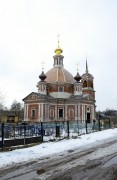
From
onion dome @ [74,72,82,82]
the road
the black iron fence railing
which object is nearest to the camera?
the road

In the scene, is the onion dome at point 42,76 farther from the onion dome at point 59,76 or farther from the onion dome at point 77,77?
the onion dome at point 77,77

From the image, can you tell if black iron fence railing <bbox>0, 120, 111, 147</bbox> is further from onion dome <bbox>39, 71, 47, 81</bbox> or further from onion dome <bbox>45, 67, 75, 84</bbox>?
onion dome <bbox>39, 71, 47, 81</bbox>

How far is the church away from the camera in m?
53.9

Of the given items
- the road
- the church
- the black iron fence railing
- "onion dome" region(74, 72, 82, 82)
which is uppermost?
"onion dome" region(74, 72, 82, 82)

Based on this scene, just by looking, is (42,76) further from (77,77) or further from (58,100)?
(77,77)

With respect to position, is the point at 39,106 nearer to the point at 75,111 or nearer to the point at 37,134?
the point at 75,111

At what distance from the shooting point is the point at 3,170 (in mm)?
8172

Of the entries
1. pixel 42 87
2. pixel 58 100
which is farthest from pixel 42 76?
pixel 58 100

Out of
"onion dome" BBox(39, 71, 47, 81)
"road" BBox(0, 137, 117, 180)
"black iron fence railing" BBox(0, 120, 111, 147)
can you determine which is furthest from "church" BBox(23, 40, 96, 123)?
"road" BBox(0, 137, 117, 180)

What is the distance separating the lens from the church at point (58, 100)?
177ft

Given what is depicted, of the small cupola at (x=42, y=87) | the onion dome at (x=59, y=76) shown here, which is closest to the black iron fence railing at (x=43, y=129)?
the small cupola at (x=42, y=87)

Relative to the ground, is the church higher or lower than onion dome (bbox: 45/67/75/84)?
lower

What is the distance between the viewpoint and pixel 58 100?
5584cm

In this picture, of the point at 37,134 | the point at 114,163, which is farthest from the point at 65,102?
the point at 114,163
